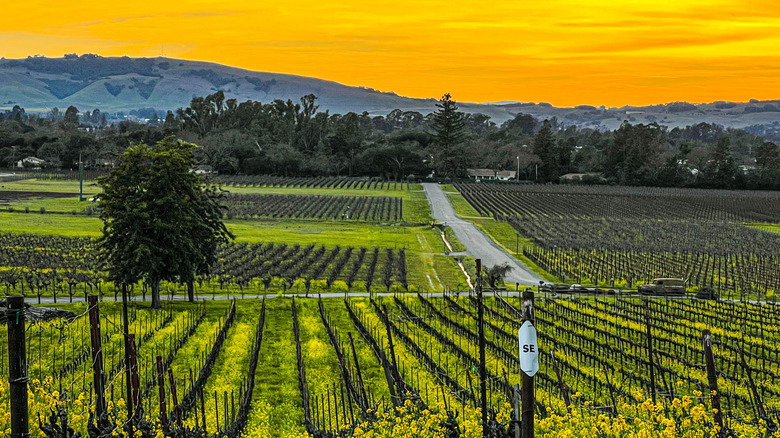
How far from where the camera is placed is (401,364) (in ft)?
87.1

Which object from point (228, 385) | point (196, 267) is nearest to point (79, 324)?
point (196, 267)

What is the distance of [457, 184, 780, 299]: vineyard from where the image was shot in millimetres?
51781

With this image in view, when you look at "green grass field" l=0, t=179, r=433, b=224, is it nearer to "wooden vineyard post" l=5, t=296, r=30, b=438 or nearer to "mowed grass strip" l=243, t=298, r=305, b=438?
"mowed grass strip" l=243, t=298, r=305, b=438

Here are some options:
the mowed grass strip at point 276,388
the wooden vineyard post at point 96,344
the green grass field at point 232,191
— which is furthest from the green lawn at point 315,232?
the wooden vineyard post at point 96,344

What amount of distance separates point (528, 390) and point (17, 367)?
19.8ft

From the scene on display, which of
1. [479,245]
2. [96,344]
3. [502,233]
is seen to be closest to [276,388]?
[96,344]

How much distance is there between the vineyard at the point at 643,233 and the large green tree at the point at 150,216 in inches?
961

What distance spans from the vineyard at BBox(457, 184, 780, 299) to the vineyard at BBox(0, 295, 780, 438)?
10.6 meters

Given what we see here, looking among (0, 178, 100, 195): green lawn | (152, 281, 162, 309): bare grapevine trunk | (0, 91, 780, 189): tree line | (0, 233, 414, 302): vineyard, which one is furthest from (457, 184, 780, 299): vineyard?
(0, 178, 100, 195): green lawn

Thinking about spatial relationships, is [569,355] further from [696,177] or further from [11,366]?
[696,177]

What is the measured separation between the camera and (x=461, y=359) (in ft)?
91.1

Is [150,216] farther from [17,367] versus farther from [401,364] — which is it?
[17,367]

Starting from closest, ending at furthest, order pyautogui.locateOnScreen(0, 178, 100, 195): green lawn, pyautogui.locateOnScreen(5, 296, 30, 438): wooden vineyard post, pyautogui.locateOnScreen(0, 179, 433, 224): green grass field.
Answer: pyautogui.locateOnScreen(5, 296, 30, 438): wooden vineyard post < pyautogui.locateOnScreen(0, 179, 433, 224): green grass field < pyautogui.locateOnScreen(0, 178, 100, 195): green lawn

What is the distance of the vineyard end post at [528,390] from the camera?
9471 millimetres
